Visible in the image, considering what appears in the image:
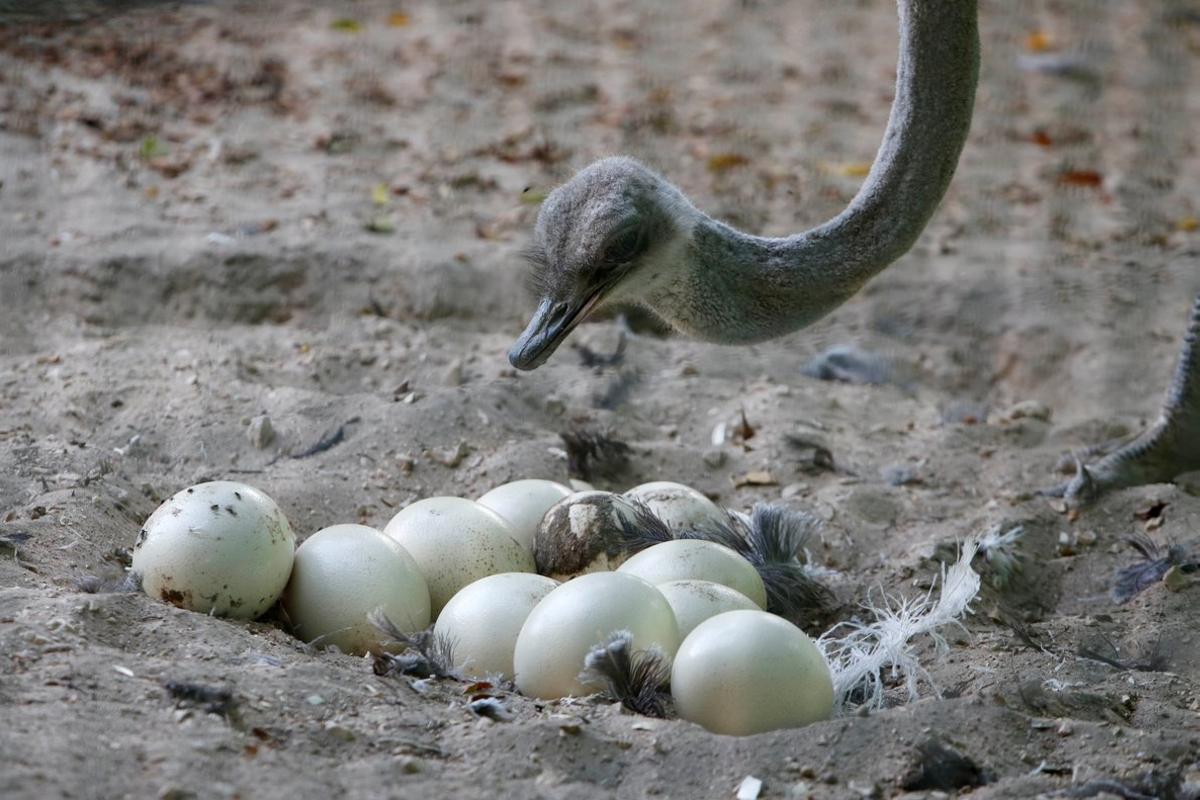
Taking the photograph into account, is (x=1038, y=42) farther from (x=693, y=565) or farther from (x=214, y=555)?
(x=214, y=555)

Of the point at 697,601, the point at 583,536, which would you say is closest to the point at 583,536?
the point at 583,536

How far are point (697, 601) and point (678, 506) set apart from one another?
47 cm

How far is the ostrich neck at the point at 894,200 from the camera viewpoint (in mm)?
3340

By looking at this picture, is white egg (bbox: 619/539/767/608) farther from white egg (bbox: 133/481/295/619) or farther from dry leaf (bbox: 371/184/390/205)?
dry leaf (bbox: 371/184/390/205)

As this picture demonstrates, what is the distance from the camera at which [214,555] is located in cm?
289

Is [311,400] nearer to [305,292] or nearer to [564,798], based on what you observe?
[305,292]

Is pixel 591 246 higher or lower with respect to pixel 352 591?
higher

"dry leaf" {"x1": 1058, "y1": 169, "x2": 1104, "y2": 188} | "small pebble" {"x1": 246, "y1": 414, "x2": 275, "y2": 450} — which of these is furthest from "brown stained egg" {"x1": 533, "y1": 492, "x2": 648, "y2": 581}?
"dry leaf" {"x1": 1058, "y1": 169, "x2": 1104, "y2": 188}

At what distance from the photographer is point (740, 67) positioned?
7480mm

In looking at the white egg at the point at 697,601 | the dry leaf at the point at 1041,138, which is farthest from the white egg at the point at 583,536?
the dry leaf at the point at 1041,138

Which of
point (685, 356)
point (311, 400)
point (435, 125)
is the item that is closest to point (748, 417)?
point (685, 356)

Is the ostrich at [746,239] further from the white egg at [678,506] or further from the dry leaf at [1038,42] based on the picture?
the dry leaf at [1038,42]

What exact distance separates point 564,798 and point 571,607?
0.50 meters

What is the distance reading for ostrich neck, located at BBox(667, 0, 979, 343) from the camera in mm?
3340
